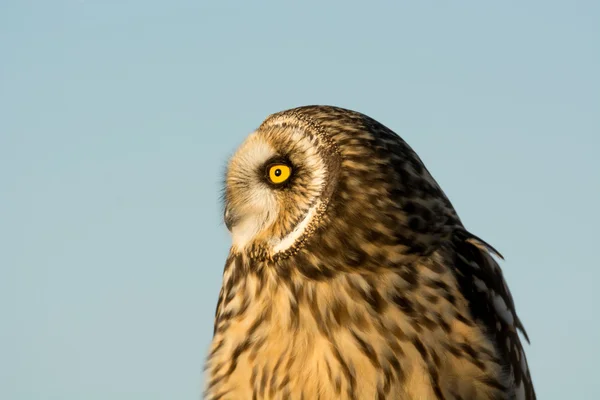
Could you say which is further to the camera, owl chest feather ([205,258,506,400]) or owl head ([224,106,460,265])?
owl head ([224,106,460,265])

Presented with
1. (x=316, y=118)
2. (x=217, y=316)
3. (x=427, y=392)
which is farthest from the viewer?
(x=217, y=316)

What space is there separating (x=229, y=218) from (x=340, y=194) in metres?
0.75

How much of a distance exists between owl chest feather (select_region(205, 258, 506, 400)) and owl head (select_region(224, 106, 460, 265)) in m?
0.18

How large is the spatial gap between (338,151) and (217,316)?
4.06 ft

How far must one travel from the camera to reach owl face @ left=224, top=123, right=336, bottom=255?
480cm

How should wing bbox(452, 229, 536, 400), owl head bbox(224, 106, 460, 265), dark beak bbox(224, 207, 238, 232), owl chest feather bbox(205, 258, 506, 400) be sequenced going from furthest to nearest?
dark beak bbox(224, 207, 238, 232) < wing bbox(452, 229, 536, 400) < owl head bbox(224, 106, 460, 265) < owl chest feather bbox(205, 258, 506, 400)

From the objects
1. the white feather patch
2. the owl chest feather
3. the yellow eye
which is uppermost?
the yellow eye

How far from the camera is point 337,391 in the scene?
15.0ft

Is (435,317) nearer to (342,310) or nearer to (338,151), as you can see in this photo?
(342,310)

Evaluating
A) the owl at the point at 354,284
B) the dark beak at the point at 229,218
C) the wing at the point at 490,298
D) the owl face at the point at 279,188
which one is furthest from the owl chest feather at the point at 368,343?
the dark beak at the point at 229,218

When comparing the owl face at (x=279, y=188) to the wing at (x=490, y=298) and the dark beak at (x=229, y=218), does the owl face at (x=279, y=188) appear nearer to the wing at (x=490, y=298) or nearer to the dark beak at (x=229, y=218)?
the dark beak at (x=229, y=218)

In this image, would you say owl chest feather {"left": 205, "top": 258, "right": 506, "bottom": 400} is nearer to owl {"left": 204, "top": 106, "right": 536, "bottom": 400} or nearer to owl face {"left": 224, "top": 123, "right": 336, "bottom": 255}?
owl {"left": 204, "top": 106, "right": 536, "bottom": 400}

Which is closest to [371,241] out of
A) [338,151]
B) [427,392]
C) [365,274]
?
[365,274]

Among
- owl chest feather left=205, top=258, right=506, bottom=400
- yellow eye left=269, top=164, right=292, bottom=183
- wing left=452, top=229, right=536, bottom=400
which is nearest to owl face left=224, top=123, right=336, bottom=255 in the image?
yellow eye left=269, top=164, right=292, bottom=183
